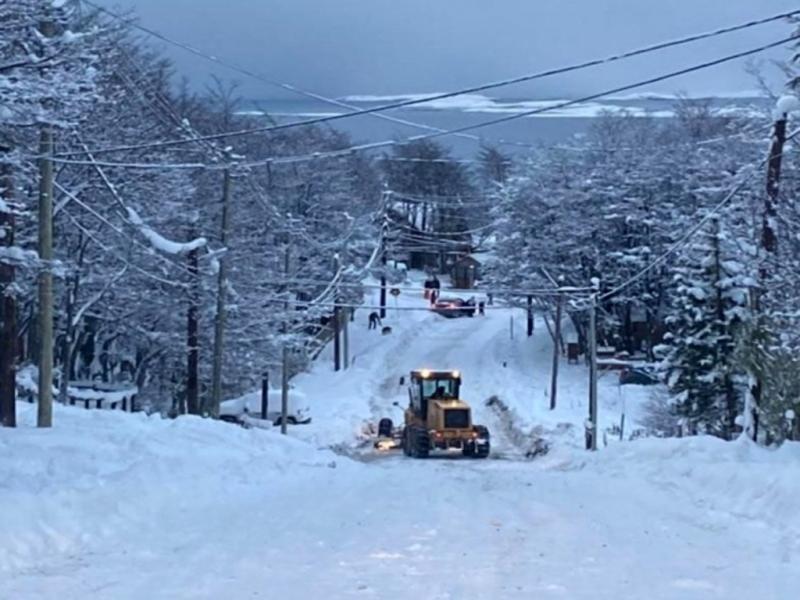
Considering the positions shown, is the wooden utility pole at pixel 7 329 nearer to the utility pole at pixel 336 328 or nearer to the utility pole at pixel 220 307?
the utility pole at pixel 220 307

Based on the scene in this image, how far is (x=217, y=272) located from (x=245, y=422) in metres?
12.3

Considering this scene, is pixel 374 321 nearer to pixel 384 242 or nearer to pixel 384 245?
pixel 384 245

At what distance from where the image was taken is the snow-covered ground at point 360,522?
9.05 m

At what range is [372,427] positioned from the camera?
47.8 m

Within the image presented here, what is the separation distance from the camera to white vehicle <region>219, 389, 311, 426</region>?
149ft

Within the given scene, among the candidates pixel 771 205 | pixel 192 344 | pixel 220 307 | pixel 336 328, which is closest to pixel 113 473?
pixel 771 205

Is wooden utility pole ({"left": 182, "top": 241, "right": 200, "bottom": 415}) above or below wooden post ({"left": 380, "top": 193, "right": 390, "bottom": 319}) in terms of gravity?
below

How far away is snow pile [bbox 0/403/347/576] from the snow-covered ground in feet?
0.12

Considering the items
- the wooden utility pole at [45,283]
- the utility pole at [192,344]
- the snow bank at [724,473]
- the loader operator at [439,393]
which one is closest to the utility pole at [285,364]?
the utility pole at [192,344]

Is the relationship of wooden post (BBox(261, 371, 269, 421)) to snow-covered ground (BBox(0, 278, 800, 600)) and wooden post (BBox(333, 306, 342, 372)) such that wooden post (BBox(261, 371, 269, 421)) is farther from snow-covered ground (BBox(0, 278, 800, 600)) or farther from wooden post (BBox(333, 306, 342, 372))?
snow-covered ground (BBox(0, 278, 800, 600))

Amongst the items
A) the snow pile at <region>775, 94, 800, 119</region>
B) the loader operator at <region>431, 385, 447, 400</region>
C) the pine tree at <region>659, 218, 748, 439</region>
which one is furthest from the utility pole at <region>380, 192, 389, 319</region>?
the snow pile at <region>775, 94, 800, 119</region>

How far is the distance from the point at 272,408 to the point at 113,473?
33055 millimetres

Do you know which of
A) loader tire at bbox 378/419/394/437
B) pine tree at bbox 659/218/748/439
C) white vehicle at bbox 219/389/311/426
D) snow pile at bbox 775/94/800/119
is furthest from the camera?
white vehicle at bbox 219/389/311/426

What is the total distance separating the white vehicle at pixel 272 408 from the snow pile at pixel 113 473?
22.1 meters
